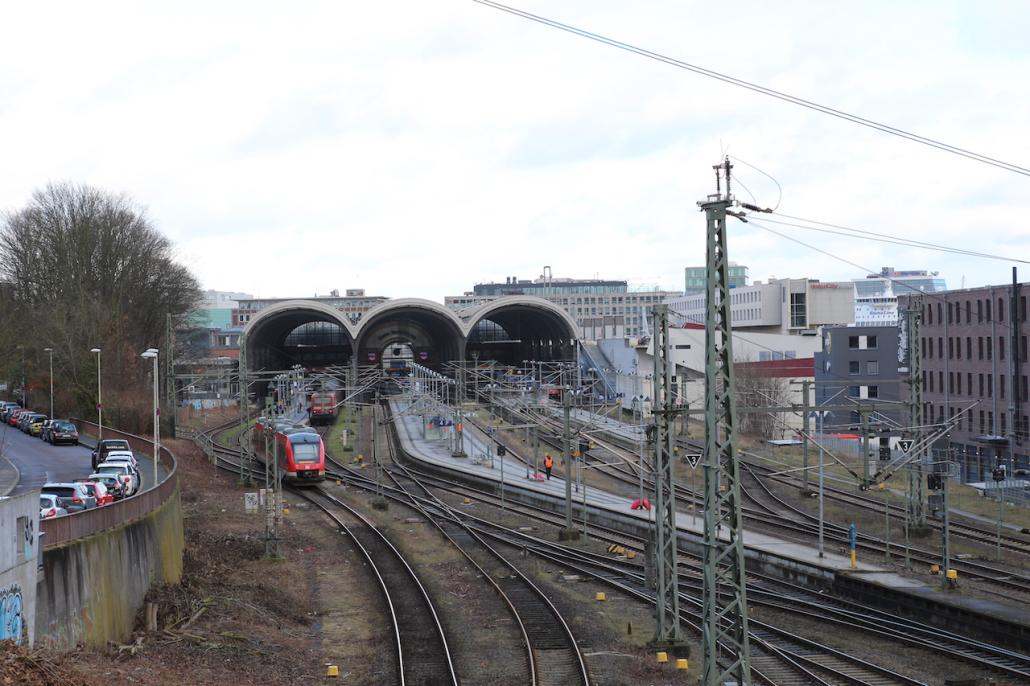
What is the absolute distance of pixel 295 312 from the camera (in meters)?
85.8

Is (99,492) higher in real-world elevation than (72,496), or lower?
lower

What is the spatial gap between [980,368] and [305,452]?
34674 millimetres

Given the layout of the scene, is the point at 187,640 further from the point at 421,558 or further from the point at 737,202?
the point at 737,202

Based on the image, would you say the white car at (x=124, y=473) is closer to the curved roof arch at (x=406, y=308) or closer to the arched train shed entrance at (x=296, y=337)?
the arched train shed entrance at (x=296, y=337)

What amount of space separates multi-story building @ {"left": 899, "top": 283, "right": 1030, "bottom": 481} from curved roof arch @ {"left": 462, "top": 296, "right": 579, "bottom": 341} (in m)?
31.8

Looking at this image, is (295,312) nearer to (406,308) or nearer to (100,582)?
(406,308)

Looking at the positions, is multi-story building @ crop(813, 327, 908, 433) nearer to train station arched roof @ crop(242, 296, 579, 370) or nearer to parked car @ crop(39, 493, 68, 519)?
train station arched roof @ crop(242, 296, 579, 370)


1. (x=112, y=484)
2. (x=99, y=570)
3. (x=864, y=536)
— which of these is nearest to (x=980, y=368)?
(x=864, y=536)

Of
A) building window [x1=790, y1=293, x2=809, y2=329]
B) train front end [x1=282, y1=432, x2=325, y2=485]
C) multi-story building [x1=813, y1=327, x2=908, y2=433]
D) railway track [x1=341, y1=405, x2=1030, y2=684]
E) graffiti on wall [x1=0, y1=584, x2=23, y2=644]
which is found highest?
building window [x1=790, y1=293, x2=809, y2=329]

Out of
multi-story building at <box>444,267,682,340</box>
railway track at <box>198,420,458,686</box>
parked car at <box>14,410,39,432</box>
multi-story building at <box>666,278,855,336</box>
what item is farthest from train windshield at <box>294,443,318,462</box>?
multi-story building at <box>444,267,682,340</box>

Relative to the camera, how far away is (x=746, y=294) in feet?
307

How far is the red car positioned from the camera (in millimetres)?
26812

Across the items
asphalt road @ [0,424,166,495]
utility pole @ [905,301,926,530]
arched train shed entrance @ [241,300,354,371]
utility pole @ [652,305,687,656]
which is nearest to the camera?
utility pole @ [652,305,687,656]

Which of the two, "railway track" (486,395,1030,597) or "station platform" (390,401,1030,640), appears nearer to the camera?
"station platform" (390,401,1030,640)
